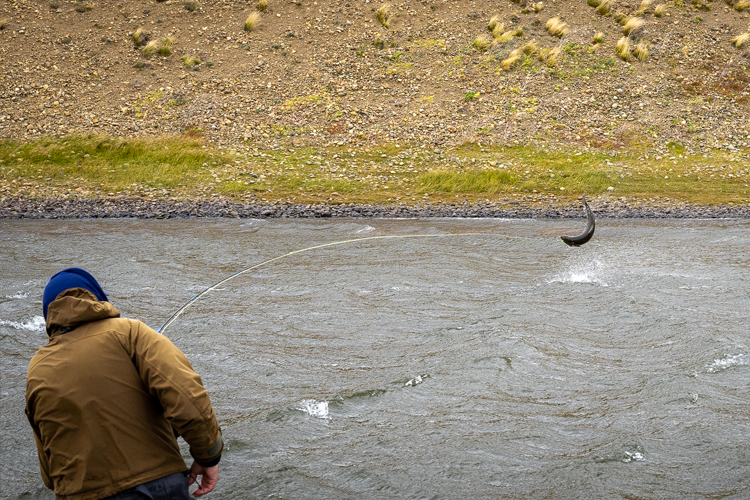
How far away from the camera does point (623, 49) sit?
76.7 ft

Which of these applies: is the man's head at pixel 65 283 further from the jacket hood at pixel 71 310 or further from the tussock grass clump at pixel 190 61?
the tussock grass clump at pixel 190 61

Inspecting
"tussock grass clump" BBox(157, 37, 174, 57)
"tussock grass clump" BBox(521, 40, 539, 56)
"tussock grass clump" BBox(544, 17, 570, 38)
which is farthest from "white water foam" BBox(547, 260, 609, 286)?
"tussock grass clump" BBox(157, 37, 174, 57)

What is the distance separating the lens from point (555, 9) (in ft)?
84.3

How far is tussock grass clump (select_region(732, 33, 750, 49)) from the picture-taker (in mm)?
23547

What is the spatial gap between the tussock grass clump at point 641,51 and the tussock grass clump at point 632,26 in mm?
1087

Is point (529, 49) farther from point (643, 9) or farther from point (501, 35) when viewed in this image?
point (643, 9)

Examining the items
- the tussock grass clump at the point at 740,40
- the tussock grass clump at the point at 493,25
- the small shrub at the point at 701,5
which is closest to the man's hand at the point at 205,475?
Result: the tussock grass clump at the point at 493,25

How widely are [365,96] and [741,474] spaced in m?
18.0

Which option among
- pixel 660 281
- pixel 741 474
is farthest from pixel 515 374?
pixel 660 281

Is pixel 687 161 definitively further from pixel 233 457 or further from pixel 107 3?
pixel 107 3

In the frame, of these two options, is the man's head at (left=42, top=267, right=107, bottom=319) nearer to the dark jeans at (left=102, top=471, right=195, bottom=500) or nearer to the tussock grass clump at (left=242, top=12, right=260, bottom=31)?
the dark jeans at (left=102, top=471, right=195, bottom=500)

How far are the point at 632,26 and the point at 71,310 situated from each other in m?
26.2

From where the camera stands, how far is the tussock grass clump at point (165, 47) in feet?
76.2

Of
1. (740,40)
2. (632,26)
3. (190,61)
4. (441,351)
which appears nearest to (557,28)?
(632,26)
